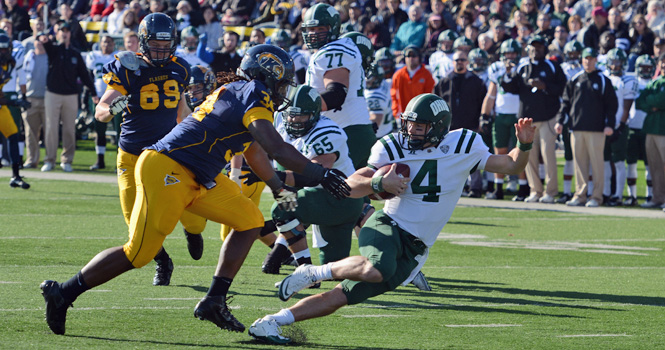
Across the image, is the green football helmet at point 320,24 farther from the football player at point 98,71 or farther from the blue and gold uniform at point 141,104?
the football player at point 98,71

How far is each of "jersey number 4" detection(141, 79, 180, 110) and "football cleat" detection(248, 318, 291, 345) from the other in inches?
95.5

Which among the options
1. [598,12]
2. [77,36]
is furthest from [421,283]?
[77,36]

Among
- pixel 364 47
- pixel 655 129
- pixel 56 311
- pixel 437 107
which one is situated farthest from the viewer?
pixel 655 129

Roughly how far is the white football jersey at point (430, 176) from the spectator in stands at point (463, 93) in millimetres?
8410

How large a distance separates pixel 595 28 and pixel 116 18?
8748mm

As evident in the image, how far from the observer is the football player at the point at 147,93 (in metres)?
7.06

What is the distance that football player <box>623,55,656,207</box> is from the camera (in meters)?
14.2

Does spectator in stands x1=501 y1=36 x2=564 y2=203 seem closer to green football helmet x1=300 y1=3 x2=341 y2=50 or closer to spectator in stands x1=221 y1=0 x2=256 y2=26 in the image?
green football helmet x1=300 y1=3 x2=341 y2=50

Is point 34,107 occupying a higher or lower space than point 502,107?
lower

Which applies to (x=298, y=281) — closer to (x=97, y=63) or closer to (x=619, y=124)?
(x=619, y=124)

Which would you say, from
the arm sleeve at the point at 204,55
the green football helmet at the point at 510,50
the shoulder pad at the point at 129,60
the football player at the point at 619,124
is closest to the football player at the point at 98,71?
the arm sleeve at the point at 204,55

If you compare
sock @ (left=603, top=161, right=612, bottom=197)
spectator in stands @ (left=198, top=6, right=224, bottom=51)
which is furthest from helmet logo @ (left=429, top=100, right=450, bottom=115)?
spectator in stands @ (left=198, top=6, right=224, bottom=51)

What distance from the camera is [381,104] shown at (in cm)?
1386

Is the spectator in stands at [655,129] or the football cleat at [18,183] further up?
the spectator in stands at [655,129]
